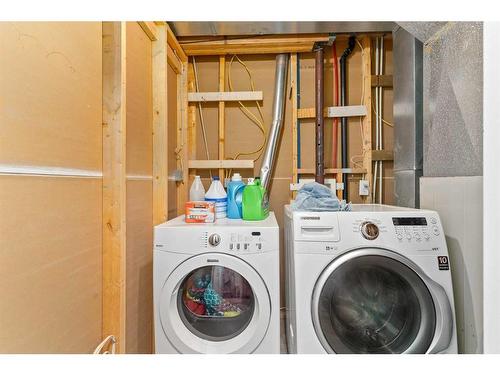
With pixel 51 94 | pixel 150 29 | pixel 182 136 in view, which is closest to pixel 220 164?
pixel 182 136

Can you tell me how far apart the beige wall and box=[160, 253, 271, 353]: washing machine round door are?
35 centimetres

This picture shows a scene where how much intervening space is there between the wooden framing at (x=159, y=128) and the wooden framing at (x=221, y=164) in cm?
56

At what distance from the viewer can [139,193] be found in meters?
1.49

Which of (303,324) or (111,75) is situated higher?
(111,75)

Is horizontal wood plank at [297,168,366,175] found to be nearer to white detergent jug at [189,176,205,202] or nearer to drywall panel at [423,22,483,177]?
drywall panel at [423,22,483,177]

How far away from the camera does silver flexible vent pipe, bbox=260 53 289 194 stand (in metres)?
2.23

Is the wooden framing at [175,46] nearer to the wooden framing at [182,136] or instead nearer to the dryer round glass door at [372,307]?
the wooden framing at [182,136]

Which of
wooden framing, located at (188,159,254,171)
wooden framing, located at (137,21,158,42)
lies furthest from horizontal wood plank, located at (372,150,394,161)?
wooden framing, located at (137,21,158,42)

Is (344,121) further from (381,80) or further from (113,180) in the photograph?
(113,180)

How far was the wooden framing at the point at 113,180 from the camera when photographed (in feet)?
4.12
